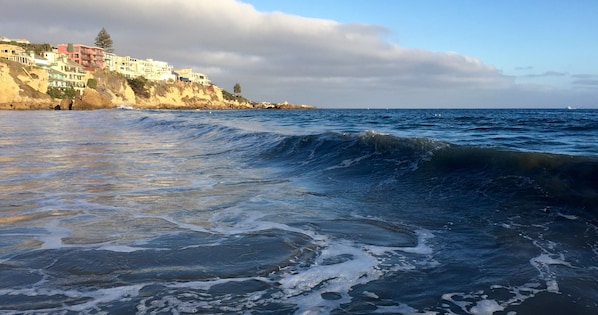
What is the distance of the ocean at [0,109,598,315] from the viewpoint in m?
3.04

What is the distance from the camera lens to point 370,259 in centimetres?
391

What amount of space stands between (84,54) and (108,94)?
76.6 feet

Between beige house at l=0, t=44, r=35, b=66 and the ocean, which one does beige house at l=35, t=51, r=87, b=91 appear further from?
the ocean

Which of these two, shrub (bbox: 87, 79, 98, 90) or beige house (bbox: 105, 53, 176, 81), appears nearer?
shrub (bbox: 87, 79, 98, 90)

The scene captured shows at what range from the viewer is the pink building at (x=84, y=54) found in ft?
356

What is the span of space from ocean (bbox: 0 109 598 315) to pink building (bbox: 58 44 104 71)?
11413 cm

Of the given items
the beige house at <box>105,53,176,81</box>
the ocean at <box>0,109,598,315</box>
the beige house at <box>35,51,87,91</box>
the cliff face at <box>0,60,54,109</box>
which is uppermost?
the beige house at <box>105,53,176,81</box>

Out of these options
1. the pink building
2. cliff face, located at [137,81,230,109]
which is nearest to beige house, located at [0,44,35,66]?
the pink building

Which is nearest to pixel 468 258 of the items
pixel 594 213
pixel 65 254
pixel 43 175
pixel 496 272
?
pixel 496 272

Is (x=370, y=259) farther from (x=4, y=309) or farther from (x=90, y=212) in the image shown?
(x=90, y=212)

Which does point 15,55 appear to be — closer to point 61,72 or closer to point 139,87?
point 61,72

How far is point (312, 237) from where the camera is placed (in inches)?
179

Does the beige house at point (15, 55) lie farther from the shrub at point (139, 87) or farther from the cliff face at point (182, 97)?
the shrub at point (139, 87)

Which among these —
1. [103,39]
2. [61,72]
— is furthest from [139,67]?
[61,72]
